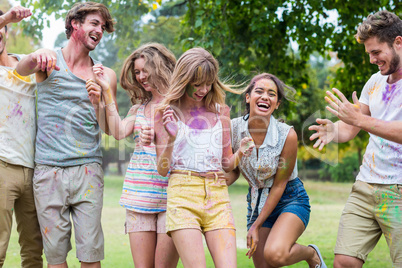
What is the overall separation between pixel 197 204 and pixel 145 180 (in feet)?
1.82

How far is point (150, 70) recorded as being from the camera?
12.0ft

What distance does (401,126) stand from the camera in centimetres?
317

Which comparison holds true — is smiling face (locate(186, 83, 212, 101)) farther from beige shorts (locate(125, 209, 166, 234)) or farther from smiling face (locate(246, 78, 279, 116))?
beige shorts (locate(125, 209, 166, 234))

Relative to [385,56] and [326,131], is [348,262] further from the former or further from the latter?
[385,56]

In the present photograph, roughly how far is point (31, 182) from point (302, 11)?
194 inches

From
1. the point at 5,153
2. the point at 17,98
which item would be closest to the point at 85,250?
the point at 5,153

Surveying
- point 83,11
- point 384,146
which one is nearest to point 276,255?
point 384,146

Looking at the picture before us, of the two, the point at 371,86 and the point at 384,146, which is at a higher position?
the point at 371,86

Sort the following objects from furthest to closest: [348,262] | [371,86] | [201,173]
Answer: [371,86] → [348,262] → [201,173]

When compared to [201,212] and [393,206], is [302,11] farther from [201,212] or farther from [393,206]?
[201,212]

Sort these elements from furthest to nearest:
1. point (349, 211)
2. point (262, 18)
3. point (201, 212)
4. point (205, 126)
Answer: point (262, 18), point (349, 211), point (205, 126), point (201, 212)

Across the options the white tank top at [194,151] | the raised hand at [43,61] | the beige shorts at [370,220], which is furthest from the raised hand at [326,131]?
the raised hand at [43,61]

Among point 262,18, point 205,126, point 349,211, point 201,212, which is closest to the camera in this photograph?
point 201,212

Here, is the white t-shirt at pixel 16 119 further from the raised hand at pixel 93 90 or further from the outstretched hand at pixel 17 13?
the raised hand at pixel 93 90
